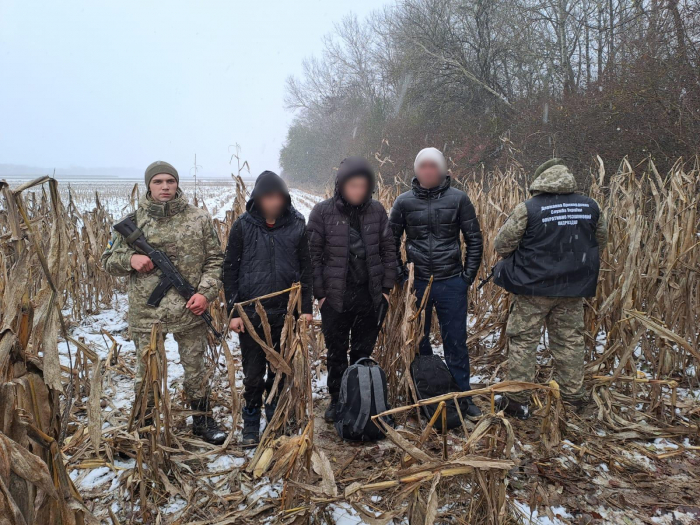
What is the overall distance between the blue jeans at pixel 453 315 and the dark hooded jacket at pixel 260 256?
868 millimetres

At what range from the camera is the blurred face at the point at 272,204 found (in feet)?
7.72

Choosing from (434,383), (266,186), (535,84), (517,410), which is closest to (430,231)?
(434,383)

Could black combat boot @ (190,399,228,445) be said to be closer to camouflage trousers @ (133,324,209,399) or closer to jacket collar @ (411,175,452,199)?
camouflage trousers @ (133,324,209,399)

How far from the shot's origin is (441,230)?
271 cm

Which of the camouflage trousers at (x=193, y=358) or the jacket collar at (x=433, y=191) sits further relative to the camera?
the jacket collar at (x=433, y=191)

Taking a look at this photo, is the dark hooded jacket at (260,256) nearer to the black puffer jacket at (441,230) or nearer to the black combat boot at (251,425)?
the black combat boot at (251,425)

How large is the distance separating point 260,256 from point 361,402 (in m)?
0.98

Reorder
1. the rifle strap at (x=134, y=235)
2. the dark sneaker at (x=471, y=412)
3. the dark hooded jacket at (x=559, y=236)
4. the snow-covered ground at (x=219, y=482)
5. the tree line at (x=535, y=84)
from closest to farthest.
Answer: the snow-covered ground at (x=219, y=482)
the rifle strap at (x=134, y=235)
the dark hooded jacket at (x=559, y=236)
the dark sneaker at (x=471, y=412)
the tree line at (x=535, y=84)

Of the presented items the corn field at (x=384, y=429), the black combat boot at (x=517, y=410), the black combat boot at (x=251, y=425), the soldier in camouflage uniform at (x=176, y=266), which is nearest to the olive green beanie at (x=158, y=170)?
the soldier in camouflage uniform at (x=176, y=266)

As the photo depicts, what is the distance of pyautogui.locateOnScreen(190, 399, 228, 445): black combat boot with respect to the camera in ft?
7.86

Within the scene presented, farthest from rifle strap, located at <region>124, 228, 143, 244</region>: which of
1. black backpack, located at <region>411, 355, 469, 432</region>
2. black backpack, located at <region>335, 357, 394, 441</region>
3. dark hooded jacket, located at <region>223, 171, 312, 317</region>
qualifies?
black backpack, located at <region>411, 355, 469, 432</region>

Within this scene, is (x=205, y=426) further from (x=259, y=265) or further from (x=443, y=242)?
(x=443, y=242)

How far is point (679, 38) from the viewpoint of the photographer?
6.37 m

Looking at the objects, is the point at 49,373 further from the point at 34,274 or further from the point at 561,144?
the point at 561,144
